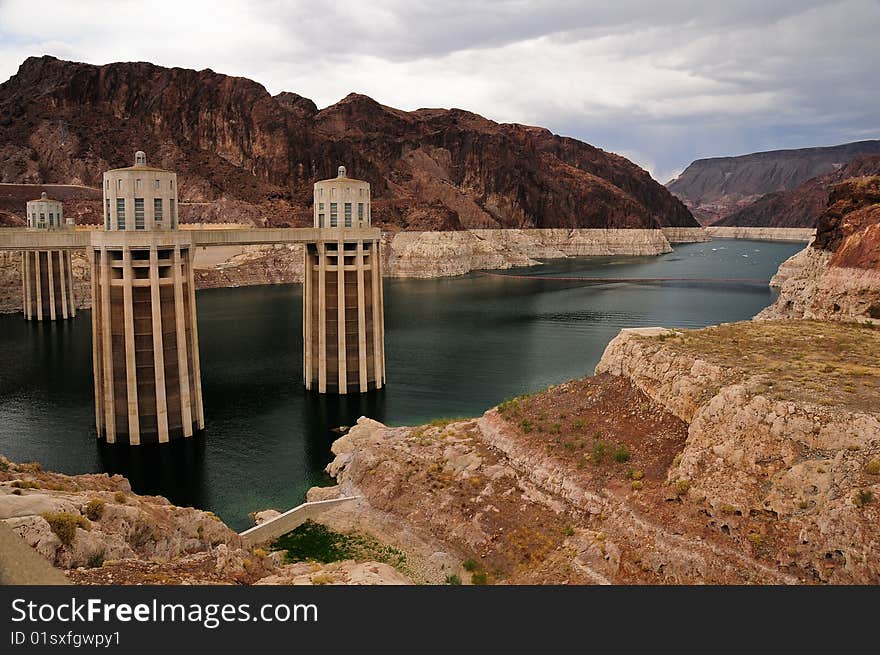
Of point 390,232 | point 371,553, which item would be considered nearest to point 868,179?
point 371,553

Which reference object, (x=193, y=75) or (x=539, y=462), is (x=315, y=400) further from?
(x=193, y=75)

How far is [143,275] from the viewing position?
42.5m

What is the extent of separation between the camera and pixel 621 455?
28.4 meters

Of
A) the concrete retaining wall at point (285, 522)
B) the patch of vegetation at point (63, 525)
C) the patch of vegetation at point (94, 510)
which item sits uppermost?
the patch of vegetation at point (63, 525)

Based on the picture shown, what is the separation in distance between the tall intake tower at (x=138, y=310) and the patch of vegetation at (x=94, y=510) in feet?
77.8

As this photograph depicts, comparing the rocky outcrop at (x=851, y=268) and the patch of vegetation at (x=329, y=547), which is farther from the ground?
the rocky outcrop at (x=851, y=268)

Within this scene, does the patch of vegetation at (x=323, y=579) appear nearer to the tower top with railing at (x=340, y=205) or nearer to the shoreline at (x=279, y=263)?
the tower top with railing at (x=340, y=205)

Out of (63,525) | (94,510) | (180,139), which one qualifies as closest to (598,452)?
(94,510)

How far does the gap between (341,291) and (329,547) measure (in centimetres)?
2829

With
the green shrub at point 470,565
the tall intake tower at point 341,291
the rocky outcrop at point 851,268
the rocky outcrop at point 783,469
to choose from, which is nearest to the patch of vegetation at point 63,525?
the green shrub at point 470,565

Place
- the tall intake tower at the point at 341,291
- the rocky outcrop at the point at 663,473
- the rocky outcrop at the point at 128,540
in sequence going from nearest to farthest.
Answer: the rocky outcrop at the point at 128,540 < the rocky outcrop at the point at 663,473 < the tall intake tower at the point at 341,291

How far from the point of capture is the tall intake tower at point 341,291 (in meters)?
54.2

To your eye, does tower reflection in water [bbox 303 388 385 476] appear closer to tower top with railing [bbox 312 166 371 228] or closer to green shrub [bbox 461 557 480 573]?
tower top with railing [bbox 312 166 371 228]

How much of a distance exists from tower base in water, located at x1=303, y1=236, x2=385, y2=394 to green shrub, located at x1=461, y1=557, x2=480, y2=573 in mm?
29766
